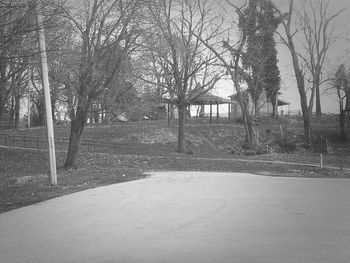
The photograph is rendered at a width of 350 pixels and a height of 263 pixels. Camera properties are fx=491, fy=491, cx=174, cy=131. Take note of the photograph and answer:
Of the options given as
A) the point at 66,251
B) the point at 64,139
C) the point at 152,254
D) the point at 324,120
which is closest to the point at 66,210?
the point at 66,251

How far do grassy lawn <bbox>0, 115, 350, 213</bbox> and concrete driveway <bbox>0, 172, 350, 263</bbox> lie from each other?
2.38 meters

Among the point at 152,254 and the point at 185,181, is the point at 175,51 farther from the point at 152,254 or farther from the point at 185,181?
the point at 152,254

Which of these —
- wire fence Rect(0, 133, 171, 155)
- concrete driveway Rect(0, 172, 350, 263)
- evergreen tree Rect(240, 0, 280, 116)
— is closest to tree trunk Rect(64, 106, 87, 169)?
concrete driveway Rect(0, 172, 350, 263)

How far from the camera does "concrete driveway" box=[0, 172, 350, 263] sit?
713cm

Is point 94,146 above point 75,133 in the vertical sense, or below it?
below

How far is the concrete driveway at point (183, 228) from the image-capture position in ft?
23.4

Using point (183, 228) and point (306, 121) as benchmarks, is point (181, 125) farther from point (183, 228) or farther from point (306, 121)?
point (183, 228)

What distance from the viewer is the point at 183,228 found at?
28.5ft

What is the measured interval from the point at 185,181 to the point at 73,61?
707cm

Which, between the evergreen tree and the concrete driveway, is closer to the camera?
the concrete driveway

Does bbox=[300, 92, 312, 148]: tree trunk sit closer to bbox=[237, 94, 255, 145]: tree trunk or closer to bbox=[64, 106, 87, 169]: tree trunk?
bbox=[237, 94, 255, 145]: tree trunk

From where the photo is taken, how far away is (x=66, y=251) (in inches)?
293

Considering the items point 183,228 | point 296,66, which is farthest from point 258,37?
point 183,228

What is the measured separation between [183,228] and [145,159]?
18.4 m
